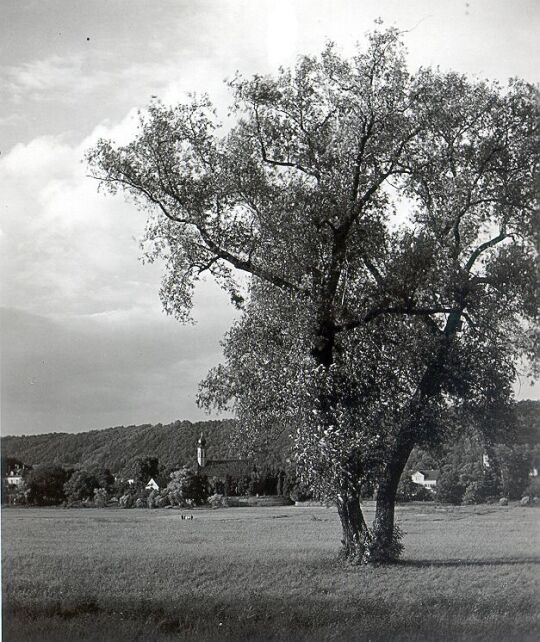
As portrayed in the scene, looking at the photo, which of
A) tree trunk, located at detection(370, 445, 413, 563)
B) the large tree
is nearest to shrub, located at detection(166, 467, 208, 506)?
the large tree

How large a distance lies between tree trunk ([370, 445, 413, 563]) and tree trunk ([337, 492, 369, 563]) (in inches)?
3.4

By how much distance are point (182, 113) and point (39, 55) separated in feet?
3.99

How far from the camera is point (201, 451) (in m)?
5.95

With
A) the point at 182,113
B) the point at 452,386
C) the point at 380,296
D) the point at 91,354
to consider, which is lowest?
the point at 452,386

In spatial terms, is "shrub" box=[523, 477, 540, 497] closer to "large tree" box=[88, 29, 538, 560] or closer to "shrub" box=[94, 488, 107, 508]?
"large tree" box=[88, 29, 538, 560]

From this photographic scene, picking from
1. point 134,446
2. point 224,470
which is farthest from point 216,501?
point 134,446

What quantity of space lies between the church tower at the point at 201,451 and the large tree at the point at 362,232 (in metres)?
0.42

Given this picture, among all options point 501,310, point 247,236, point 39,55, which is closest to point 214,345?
→ point 247,236

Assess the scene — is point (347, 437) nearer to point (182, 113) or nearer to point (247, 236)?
point (247, 236)

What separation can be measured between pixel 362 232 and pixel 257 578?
9.30 feet

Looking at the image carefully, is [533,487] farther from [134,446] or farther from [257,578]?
[134,446]

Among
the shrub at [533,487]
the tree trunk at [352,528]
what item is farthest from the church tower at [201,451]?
the shrub at [533,487]

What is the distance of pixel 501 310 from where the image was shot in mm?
5914

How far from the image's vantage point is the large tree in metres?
5.89
